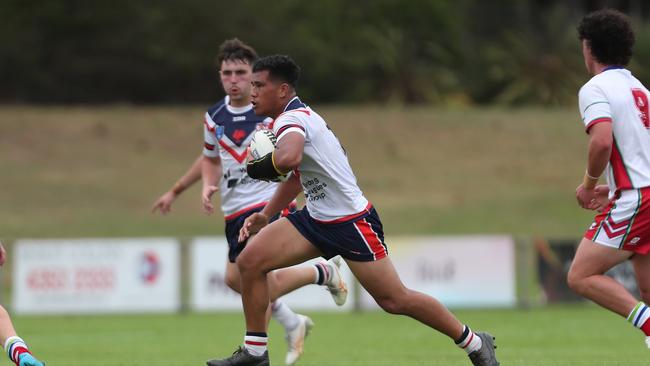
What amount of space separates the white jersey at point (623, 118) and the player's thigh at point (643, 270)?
0.48 metres

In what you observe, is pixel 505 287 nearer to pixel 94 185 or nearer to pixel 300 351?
pixel 300 351

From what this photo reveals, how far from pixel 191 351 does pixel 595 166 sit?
595 cm

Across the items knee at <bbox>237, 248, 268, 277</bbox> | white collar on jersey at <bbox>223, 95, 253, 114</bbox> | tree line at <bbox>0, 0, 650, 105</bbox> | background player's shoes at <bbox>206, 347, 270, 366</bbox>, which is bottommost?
background player's shoes at <bbox>206, 347, 270, 366</bbox>

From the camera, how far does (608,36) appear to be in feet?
24.4

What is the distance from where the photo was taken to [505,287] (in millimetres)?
19375

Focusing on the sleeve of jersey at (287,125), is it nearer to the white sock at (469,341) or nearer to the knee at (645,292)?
the white sock at (469,341)

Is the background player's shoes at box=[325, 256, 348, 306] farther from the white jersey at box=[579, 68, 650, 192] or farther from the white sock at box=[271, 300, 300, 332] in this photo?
the white jersey at box=[579, 68, 650, 192]

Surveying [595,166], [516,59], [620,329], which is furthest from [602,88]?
[516,59]

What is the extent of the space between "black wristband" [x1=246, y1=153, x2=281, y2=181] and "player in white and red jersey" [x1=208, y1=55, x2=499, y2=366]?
0.02 m

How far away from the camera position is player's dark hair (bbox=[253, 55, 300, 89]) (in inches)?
301

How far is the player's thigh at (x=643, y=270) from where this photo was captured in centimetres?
755

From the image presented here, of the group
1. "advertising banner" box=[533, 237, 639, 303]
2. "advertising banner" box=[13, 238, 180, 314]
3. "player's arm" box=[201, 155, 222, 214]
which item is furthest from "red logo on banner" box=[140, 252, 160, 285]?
"player's arm" box=[201, 155, 222, 214]

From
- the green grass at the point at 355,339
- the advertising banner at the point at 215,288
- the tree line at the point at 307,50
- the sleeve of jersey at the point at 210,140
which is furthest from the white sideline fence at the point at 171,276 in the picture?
the tree line at the point at 307,50

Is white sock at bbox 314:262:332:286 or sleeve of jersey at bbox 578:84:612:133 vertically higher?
sleeve of jersey at bbox 578:84:612:133
